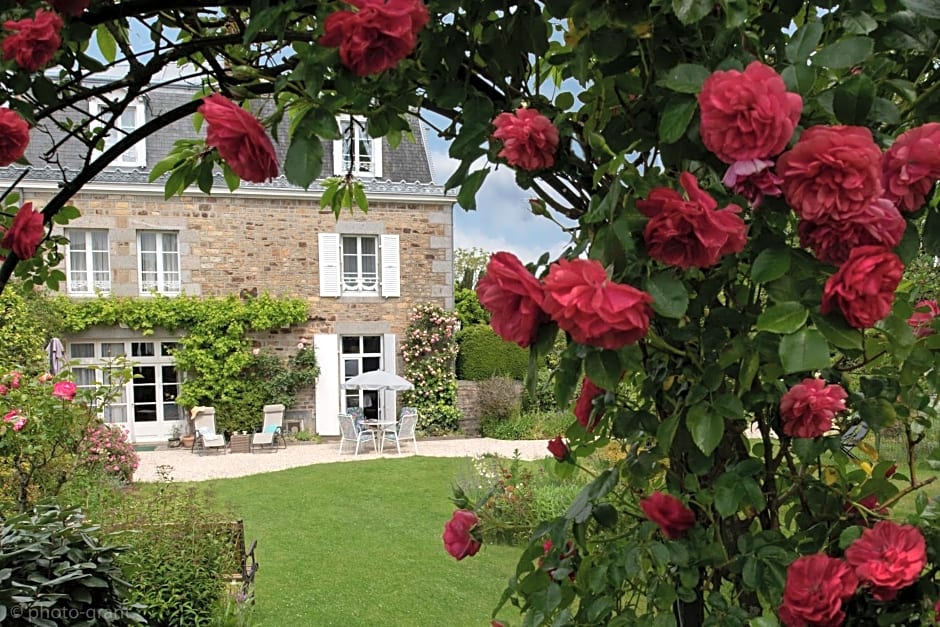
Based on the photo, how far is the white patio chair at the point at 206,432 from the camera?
10.9 m

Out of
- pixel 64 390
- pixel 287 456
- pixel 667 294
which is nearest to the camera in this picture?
pixel 667 294

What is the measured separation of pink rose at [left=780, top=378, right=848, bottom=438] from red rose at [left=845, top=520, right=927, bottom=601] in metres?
0.15

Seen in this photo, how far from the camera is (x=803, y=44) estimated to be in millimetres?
809

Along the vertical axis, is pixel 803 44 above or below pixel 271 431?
above

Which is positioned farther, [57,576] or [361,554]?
[361,554]

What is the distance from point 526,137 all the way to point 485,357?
12.6 metres

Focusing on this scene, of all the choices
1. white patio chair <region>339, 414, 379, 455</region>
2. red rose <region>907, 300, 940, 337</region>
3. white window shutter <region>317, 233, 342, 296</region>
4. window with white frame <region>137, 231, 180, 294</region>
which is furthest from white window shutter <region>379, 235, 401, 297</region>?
red rose <region>907, 300, 940, 337</region>

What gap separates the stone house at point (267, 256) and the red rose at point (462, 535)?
10.7m

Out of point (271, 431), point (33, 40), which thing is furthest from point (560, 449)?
point (271, 431)

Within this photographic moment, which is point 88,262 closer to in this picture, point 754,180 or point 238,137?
point 238,137

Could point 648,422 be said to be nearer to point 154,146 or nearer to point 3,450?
point 3,450

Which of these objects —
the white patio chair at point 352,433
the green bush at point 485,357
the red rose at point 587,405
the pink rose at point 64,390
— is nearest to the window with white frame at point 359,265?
the green bush at point 485,357

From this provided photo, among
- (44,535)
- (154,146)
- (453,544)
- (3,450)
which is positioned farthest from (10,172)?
(453,544)

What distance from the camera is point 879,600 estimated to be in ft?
A: 3.43
